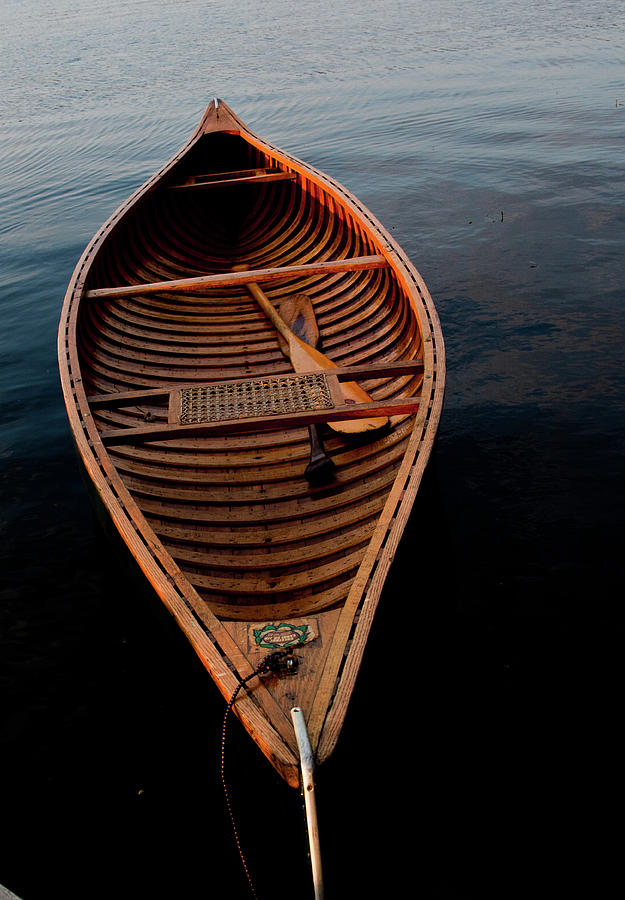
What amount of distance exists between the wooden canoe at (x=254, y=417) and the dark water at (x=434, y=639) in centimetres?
31

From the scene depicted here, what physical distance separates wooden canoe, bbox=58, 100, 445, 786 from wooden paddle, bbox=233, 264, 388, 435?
12 cm

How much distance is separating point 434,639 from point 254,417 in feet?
7.11

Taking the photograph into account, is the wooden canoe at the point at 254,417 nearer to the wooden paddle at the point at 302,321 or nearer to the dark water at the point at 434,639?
the wooden paddle at the point at 302,321

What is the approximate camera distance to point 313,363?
6348 millimetres

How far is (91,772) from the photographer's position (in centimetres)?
424

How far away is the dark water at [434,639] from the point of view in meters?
3.69

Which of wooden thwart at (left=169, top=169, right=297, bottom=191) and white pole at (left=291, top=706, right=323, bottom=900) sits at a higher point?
wooden thwart at (left=169, top=169, right=297, bottom=191)

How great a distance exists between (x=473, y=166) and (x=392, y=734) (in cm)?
1394

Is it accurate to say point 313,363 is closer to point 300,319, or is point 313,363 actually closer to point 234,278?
point 300,319

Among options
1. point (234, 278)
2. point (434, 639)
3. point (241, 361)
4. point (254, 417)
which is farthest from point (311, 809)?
point (234, 278)

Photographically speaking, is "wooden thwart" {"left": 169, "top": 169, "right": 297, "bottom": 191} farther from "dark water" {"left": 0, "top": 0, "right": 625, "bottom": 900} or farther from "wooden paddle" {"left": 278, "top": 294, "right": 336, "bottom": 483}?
"dark water" {"left": 0, "top": 0, "right": 625, "bottom": 900}

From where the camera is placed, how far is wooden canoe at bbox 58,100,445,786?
3.21 metres

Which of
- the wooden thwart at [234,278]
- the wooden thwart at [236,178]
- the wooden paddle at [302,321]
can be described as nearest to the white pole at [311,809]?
the wooden paddle at [302,321]

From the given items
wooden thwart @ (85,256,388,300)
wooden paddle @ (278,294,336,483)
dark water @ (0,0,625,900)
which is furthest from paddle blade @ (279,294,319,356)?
dark water @ (0,0,625,900)
